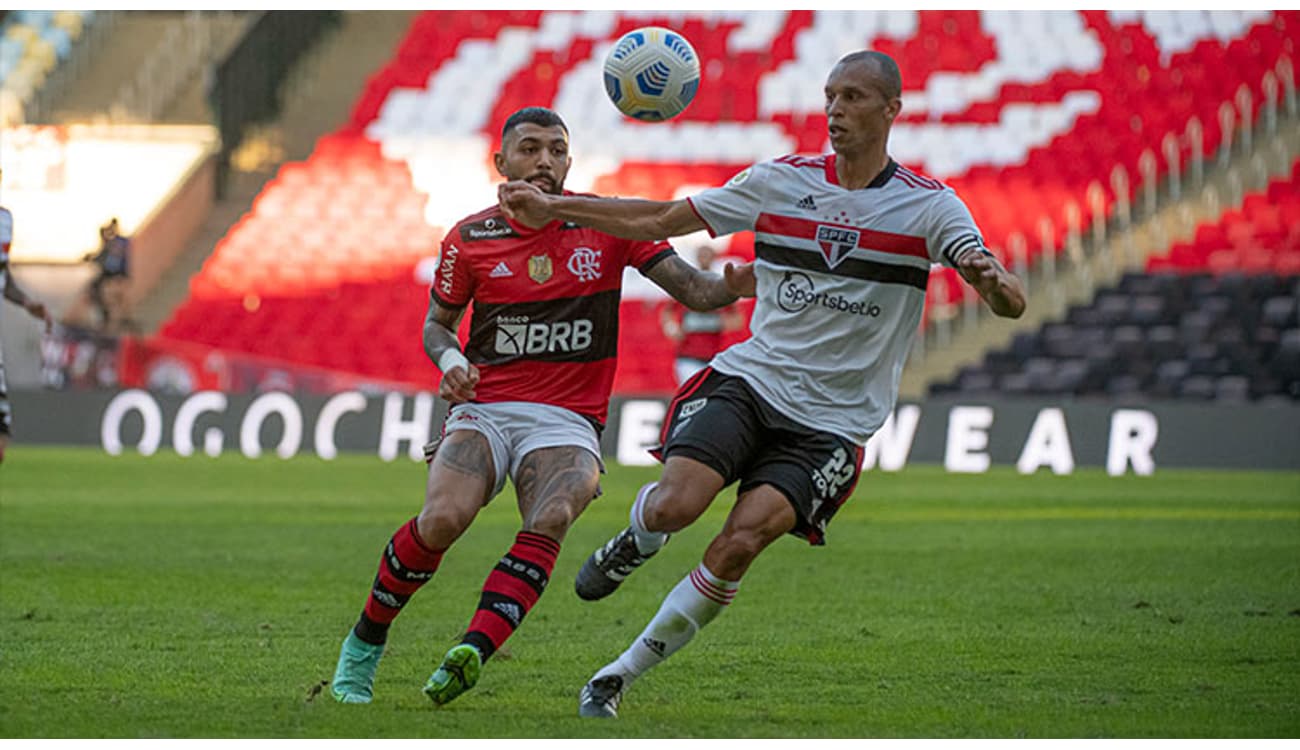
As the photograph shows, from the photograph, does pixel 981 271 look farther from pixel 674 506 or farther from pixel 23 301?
pixel 23 301

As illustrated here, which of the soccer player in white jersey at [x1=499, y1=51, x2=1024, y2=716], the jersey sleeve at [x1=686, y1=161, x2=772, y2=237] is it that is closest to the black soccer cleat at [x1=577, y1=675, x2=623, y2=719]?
the soccer player in white jersey at [x1=499, y1=51, x2=1024, y2=716]

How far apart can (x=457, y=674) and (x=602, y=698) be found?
537mm

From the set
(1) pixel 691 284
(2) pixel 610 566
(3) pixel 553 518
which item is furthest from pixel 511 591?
(1) pixel 691 284

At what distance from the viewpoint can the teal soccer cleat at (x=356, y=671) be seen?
6551 mm

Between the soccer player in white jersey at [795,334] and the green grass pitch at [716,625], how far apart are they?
58cm

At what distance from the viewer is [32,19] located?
38031 millimetres

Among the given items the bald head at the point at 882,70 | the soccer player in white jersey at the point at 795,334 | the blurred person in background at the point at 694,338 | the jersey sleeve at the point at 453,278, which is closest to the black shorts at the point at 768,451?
the soccer player in white jersey at the point at 795,334

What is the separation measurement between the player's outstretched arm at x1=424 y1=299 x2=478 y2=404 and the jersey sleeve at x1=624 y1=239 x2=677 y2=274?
2.13ft

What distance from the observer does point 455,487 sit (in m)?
6.64

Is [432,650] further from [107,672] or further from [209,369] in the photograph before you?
[209,369]

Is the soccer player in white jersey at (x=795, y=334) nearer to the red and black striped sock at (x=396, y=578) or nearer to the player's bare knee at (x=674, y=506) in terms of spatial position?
the player's bare knee at (x=674, y=506)

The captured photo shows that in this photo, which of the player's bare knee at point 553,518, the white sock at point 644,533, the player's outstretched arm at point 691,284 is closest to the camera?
the white sock at point 644,533

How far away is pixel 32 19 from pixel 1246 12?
74.3ft

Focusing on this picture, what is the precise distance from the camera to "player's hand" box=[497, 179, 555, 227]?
6.45 meters
